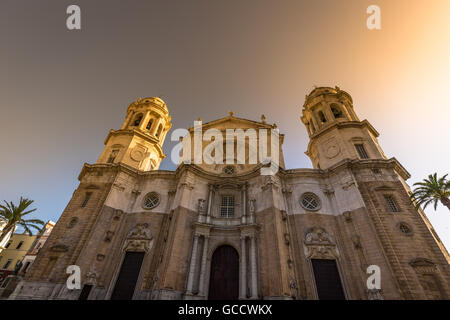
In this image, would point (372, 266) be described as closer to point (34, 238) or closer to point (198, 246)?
point (198, 246)

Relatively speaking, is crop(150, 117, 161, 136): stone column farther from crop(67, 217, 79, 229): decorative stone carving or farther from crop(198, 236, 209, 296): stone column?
crop(198, 236, 209, 296): stone column

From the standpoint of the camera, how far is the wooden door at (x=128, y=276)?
17.6 m

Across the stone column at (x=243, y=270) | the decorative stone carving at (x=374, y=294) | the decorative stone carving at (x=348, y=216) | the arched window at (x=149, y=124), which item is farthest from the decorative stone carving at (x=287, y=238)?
the arched window at (x=149, y=124)

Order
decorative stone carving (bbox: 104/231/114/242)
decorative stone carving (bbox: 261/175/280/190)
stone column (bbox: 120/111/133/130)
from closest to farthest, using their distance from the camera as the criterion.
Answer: decorative stone carving (bbox: 104/231/114/242) < decorative stone carving (bbox: 261/175/280/190) < stone column (bbox: 120/111/133/130)

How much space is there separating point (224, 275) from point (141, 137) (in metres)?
20.7

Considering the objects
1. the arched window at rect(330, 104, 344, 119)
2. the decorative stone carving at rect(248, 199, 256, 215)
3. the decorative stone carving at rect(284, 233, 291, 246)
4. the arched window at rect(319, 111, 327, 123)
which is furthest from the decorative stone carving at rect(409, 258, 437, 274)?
the arched window at rect(319, 111, 327, 123)

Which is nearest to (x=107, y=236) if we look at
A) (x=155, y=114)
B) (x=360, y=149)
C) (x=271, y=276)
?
(x=271, y=276)

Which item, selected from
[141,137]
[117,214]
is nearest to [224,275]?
[117,214]

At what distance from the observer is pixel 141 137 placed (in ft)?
95.6

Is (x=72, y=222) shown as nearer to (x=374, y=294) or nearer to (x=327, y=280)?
(x=327, y=280)

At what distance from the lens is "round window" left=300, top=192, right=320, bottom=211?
21141 mm

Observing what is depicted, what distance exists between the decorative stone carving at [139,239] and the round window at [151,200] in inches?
95.9

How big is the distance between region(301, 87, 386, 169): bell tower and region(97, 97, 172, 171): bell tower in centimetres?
2236

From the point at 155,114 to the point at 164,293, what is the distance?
82.9 ft
